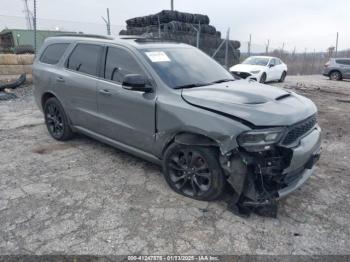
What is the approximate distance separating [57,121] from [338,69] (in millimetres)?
19242

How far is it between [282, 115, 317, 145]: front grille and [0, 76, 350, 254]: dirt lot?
815 mm

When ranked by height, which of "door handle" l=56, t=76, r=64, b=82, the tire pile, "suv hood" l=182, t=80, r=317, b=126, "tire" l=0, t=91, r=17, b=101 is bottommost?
"tire" l=0, t=91, r=17, b=101

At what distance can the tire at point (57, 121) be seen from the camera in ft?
16.8

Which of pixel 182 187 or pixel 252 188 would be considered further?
pixel 182 187

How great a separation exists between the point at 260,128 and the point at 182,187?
1205mm

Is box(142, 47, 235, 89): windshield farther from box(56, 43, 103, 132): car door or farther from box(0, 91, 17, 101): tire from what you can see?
box(0, 91, 17, 101): tire

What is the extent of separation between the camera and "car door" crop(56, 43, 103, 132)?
4395mm

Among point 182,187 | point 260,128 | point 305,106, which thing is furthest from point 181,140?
point 305,106

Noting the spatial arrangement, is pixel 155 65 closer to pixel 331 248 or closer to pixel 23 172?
pixel 23 172

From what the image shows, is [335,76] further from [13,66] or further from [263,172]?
[263,172]

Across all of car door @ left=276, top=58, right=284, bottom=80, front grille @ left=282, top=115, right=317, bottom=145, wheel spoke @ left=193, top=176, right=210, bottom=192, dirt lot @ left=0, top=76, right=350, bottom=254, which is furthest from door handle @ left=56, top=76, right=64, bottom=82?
car door @ left=276, top=58, right=284, bottom=80

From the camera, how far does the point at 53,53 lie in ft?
17.2

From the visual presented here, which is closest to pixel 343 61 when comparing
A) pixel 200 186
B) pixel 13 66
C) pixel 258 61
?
pixel 258 61

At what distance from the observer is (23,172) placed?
418cm
